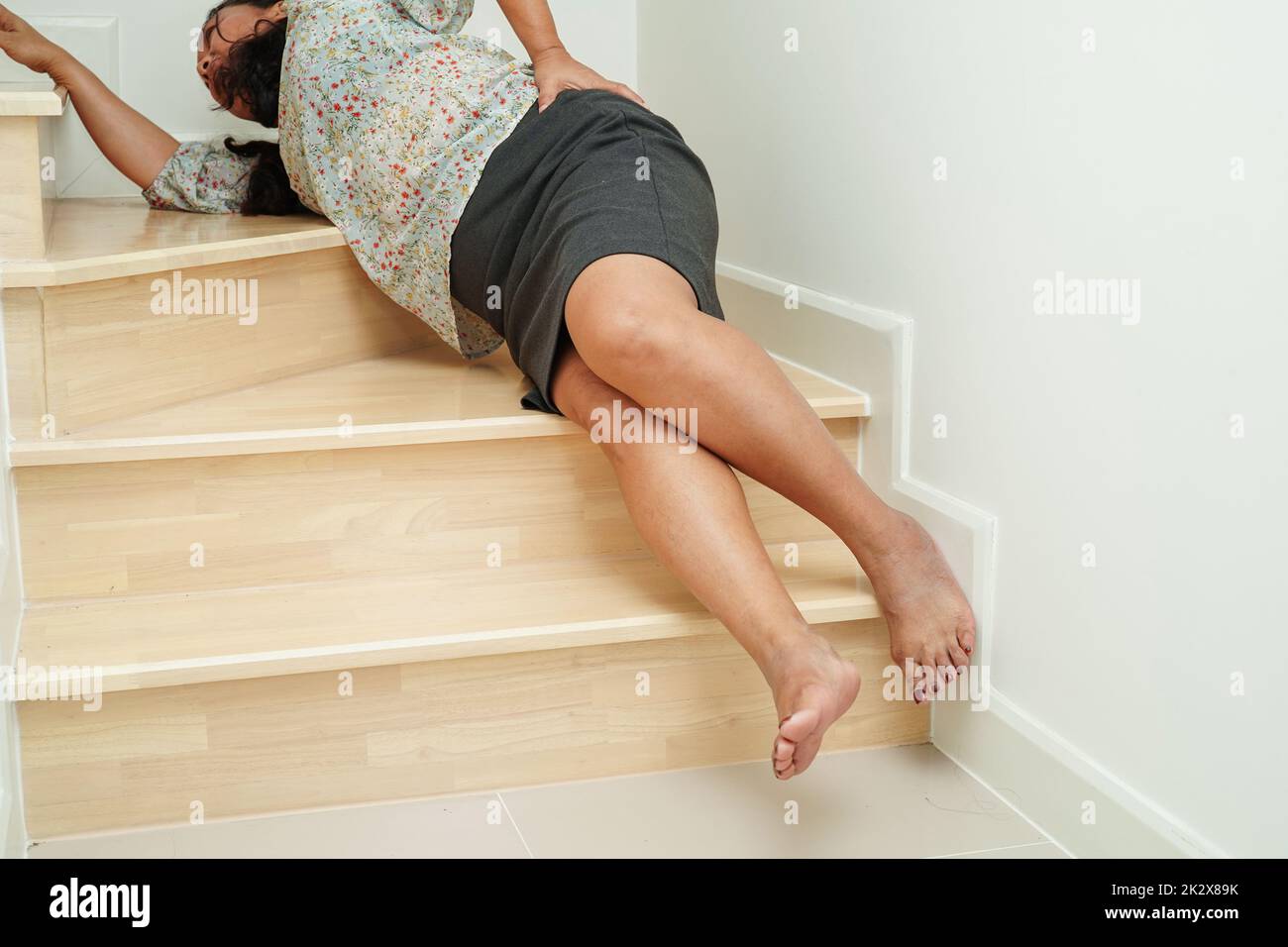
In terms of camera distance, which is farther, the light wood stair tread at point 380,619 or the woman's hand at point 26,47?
the woman's hand at point 26,47

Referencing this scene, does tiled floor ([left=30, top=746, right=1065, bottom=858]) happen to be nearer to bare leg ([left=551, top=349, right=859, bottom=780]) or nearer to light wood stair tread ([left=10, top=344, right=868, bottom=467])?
bare leg ([left=551, top=349, right=859, bottom=780])

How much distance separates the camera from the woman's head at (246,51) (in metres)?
1.57

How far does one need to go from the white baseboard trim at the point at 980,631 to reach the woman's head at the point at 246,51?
70 centimetres

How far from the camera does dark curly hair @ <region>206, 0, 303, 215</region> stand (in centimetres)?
157

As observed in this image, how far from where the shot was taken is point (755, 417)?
1.13 meters

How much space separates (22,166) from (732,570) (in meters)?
0.76

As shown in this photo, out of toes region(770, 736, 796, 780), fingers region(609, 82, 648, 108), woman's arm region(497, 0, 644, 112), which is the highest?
woman's arm region(497, 0, 644, 112)

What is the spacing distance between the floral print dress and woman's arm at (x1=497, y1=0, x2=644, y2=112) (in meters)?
0.02

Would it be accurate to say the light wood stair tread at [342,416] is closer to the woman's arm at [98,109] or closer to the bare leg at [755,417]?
the bare leg at [755,417]

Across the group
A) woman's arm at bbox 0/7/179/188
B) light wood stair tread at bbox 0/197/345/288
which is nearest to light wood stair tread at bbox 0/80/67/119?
light wood stair tread at bbox 0/197/345/288

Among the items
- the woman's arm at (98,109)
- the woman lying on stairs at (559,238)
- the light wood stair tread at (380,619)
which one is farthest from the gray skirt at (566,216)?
the woman's arm at (98,109)

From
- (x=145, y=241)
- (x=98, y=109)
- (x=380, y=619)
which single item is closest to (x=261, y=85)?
(x=98, y=109)
